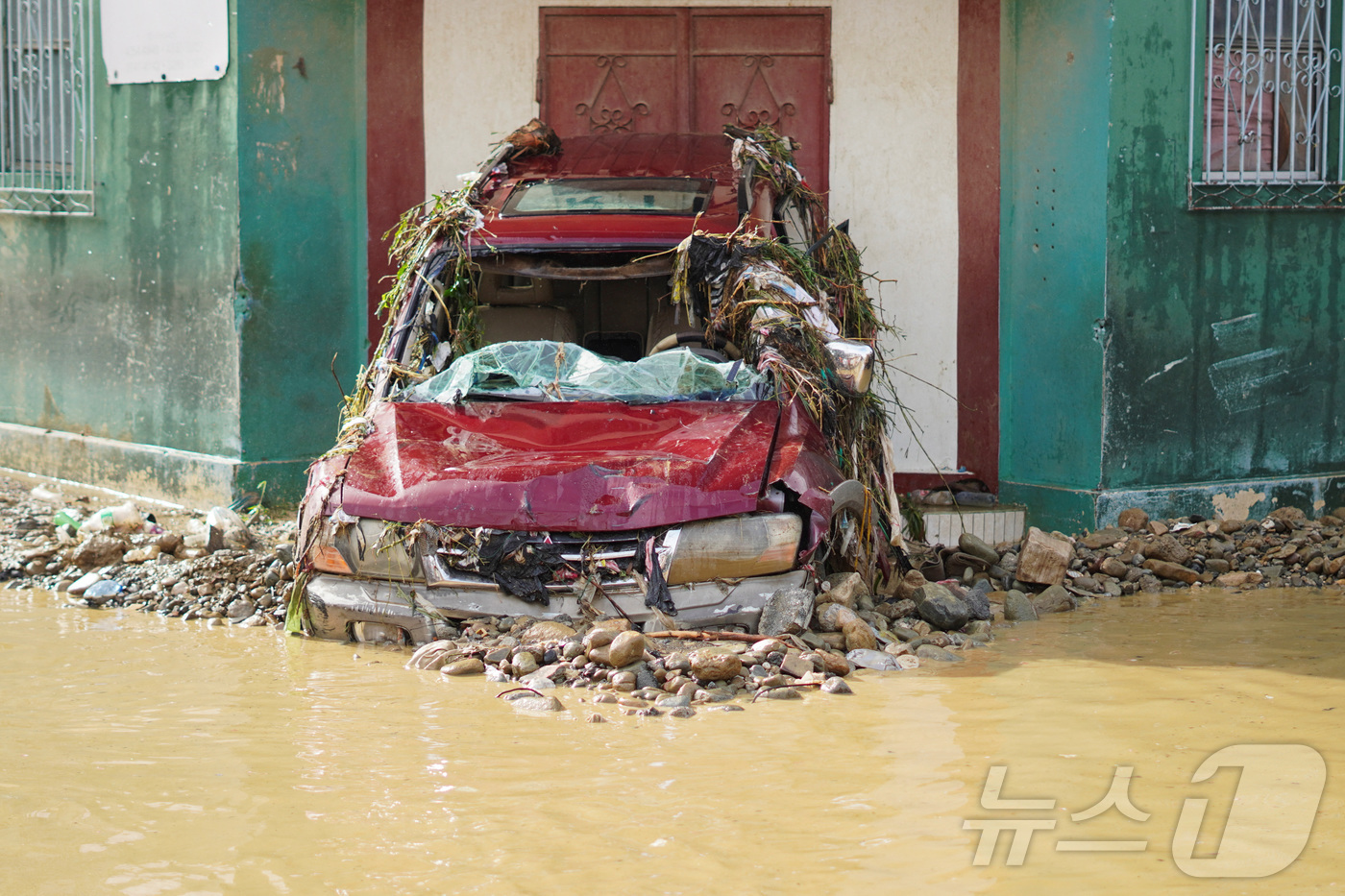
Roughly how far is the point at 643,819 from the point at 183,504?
5806 mm

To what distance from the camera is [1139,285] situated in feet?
26.0

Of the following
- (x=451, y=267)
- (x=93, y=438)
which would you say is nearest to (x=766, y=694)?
(x=451, y=267)

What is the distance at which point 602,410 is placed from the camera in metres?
5.93

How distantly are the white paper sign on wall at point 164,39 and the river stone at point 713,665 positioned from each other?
5.32m

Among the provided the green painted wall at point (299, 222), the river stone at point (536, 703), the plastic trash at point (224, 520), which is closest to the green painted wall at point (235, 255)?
the green painted wall at point (299, 222)

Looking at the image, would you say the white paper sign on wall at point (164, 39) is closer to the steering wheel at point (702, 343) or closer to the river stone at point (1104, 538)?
the steering wheel at point (702, 343)

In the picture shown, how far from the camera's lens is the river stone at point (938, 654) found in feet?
18.0

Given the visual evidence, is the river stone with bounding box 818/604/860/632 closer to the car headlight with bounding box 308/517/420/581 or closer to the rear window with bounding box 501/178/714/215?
the car headlight with bounding box 308/517/420/581

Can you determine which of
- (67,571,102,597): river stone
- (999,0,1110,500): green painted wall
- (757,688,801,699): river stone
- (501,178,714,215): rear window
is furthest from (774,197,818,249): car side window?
(67,571,102,597): river stone

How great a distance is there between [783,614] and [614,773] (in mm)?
1355

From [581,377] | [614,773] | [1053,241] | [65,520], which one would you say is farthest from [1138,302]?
[65,520]

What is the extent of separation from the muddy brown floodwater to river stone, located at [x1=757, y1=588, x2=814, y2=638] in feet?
1.07

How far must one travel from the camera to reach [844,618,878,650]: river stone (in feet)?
17.9

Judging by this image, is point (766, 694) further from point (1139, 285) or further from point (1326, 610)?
point (1139, 285)
